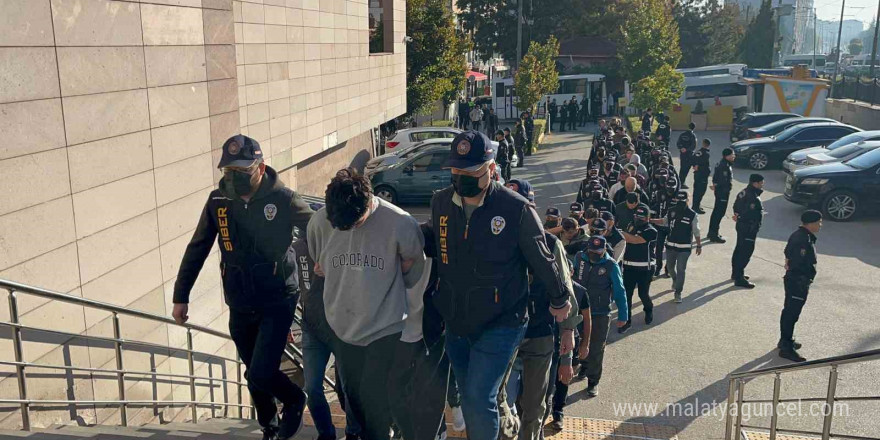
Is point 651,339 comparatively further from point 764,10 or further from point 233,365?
point 764,10

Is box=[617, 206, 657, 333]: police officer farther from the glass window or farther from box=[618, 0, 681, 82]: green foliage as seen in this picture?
the glass window

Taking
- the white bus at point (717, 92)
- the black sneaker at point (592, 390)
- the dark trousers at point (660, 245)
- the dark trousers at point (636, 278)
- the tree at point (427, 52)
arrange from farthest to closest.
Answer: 1. the white bus at point (717, 92)
2. the tree at point (427, 52)
3. the dark trousers at point (660, 245)
4. the dark trousers at point (636, 278)
5. the black sneaker at point (592, 390)

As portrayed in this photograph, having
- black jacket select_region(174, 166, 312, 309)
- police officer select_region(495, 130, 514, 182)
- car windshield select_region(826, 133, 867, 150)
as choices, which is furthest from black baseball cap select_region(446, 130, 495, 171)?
car windshield select_region(826, 133, 867, 150)

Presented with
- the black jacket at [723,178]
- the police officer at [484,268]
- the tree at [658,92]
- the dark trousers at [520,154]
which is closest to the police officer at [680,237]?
the black jacket at [723,178]

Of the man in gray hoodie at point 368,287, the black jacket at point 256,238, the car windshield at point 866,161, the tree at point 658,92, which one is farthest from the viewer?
the tree at point 658,92

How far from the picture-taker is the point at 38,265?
15.8 ft

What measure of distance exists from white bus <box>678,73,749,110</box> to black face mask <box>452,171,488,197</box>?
36.5 m

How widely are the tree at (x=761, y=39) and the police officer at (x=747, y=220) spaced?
5405cm

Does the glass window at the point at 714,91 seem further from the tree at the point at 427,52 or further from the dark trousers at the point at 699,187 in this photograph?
the dark trousers at the point at 699,187

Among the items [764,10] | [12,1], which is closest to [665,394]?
[12,1]

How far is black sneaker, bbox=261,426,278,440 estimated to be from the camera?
4691 millimetres

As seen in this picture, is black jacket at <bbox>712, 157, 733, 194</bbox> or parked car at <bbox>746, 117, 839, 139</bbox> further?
parked car at <bbox>746, 117, 839, 139</bbox>

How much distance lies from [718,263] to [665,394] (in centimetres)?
585

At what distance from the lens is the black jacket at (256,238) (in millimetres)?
4355
